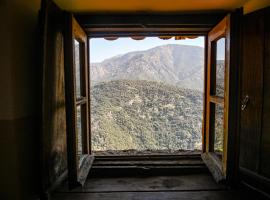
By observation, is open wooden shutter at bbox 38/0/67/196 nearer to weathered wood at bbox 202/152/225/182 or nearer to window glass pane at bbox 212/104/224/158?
weathered wood at bbox 202/152/225/182

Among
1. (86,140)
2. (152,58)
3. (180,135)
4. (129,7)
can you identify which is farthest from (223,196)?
(152,58)

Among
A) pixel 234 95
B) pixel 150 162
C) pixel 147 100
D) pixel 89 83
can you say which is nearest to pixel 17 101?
pixel 89 83

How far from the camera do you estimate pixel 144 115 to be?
7.69 meters

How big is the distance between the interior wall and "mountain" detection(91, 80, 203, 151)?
15.5 feet

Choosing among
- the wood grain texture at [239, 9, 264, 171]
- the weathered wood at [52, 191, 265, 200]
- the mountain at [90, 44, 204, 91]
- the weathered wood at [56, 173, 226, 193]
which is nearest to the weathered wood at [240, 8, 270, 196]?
the wood grain texture at [239, 9, 264, 171]

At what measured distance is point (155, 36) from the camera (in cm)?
265

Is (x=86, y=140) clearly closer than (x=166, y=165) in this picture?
No

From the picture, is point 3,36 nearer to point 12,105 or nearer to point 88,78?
point 12,105

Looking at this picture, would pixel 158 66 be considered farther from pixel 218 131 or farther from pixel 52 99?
pixel 52 99

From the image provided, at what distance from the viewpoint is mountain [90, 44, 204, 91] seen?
29.0 feet

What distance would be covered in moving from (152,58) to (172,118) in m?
4.24

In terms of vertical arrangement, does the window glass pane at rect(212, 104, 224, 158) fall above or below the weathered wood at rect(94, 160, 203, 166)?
above

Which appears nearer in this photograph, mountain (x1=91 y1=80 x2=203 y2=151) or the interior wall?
the interior wall

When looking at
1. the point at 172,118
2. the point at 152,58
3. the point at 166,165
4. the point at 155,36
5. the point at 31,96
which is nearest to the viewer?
the point at 31,96
